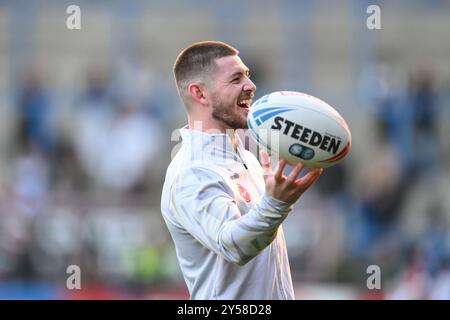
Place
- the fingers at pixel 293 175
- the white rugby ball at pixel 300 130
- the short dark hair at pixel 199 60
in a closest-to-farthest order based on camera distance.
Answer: the fingers at pixel 293 175
the white rugby ball at pixel 300 130
the short dark hair at pixel 199 60

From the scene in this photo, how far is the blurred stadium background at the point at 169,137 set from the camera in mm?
12672

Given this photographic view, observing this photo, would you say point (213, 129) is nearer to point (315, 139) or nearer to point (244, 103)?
point (244, 103)

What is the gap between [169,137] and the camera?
46.1 ft

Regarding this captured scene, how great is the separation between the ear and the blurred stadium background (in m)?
5.81

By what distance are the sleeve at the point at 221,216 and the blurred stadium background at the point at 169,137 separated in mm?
6028

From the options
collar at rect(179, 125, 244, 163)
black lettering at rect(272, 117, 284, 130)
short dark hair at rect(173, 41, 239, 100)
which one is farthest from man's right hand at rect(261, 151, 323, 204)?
short dark hair at rect(173, 41, 239, 100)

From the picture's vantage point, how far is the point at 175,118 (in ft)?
47.4

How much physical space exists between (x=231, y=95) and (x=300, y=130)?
2.13 ft

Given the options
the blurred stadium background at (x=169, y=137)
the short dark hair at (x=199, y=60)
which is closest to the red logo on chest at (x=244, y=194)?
the short dark hair at (x=199, y=60)

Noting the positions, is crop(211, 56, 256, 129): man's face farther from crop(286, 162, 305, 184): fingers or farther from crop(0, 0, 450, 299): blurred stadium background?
crop(0, 0, 450, 299): blurred stadium background

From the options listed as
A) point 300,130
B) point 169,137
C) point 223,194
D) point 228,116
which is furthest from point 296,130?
point 169,137

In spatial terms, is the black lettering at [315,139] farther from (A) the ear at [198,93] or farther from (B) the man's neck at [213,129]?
(A) the ear at [198,93]

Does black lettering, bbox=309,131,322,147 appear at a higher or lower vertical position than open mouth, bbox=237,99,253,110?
lower

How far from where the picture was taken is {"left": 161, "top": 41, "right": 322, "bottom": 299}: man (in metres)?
4.91
